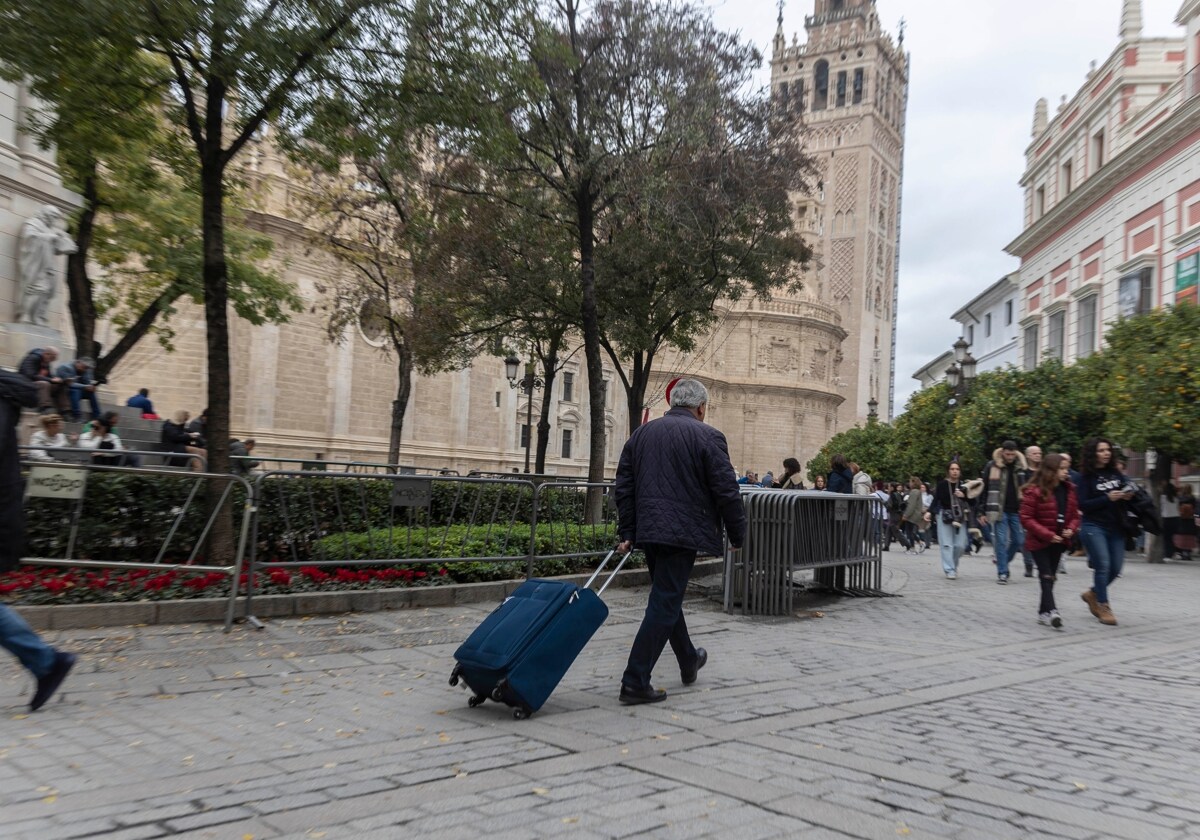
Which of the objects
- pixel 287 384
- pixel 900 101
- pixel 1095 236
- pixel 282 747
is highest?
pixel 900 101

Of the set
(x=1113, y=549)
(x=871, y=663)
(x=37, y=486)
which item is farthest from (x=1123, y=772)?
(x=37, y=486)

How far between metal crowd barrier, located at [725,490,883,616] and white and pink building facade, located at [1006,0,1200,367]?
17429 millimetres

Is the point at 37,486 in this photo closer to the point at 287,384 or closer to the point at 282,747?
the point at 282,747

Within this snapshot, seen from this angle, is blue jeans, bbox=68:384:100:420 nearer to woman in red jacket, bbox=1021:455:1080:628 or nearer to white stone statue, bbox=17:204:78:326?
white stone statue, bbox=17:204:78:326

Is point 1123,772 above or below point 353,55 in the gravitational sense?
below

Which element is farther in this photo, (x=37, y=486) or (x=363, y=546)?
(x=363, y=546)

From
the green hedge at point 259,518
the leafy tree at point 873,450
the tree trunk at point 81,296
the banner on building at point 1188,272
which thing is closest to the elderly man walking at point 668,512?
the green hedge at point 259,518

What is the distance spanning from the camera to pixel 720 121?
1778 cm

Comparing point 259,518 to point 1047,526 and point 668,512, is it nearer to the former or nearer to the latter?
point 668,512

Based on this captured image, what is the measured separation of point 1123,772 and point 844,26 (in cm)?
11397

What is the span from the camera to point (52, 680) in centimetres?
509

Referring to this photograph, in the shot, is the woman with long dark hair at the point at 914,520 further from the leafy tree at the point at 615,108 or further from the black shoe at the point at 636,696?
the black shoe at the point at 636,696

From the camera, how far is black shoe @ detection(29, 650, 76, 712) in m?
5.08

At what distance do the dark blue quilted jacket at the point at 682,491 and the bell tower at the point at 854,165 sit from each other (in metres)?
95.6
